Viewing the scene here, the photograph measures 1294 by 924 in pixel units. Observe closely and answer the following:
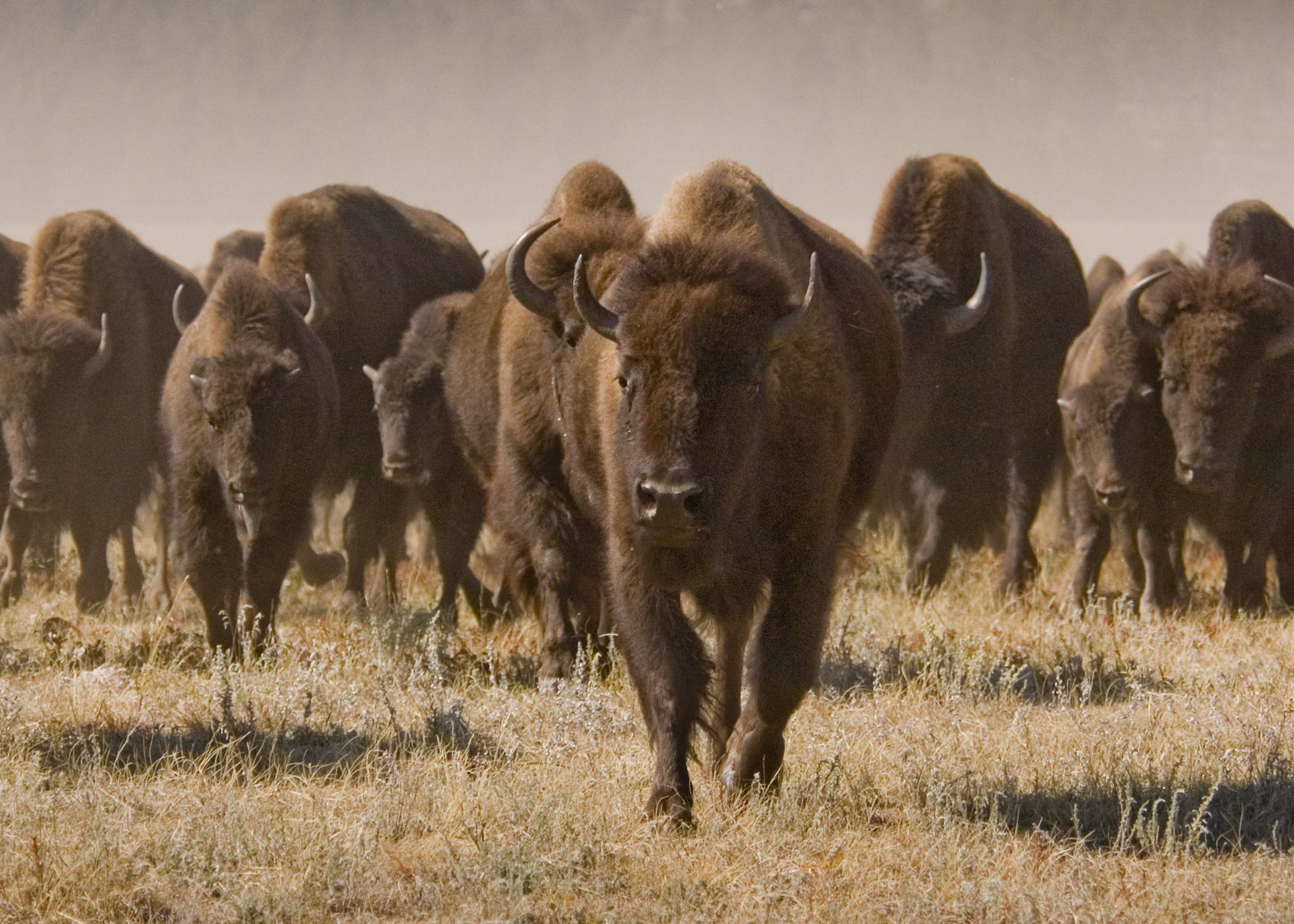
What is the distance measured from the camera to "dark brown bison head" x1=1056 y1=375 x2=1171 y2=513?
8.73 meters

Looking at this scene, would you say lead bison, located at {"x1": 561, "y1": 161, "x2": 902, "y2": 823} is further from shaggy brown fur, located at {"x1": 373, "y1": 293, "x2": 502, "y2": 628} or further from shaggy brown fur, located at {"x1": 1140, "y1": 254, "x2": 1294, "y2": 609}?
shaggy brown fur, located at {"x1": 373, "y1": 293, "x2": 502, "y2": 628}

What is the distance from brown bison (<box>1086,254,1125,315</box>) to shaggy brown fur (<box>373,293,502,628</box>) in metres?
6.51

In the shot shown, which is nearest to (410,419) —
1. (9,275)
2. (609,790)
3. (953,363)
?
(953,363)

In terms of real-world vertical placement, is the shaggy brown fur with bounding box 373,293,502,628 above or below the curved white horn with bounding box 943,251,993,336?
below

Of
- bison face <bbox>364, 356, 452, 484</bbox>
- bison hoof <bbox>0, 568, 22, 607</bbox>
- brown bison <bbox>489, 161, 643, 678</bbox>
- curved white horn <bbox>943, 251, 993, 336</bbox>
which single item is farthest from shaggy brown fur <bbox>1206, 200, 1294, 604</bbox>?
bison hoof <bbox>0, 568, 22, 607</bbox>

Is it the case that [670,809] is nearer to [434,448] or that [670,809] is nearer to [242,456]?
[242,456]

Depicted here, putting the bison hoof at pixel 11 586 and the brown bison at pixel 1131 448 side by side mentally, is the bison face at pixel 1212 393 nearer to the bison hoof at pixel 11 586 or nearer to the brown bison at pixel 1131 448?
the brown bison at pixel 1131 448

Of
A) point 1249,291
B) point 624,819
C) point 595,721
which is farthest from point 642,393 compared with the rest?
point 1249,291

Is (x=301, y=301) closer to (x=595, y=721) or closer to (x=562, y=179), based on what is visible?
(x=562, y=179)

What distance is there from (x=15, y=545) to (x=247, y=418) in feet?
12.1

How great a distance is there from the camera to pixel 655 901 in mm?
3926

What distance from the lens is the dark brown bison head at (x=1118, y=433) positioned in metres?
8.73

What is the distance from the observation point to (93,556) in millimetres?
10227

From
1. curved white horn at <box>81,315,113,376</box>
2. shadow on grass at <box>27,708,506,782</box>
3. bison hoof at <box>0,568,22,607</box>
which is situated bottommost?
bison hoof at <box>0,568,22,607</box>
